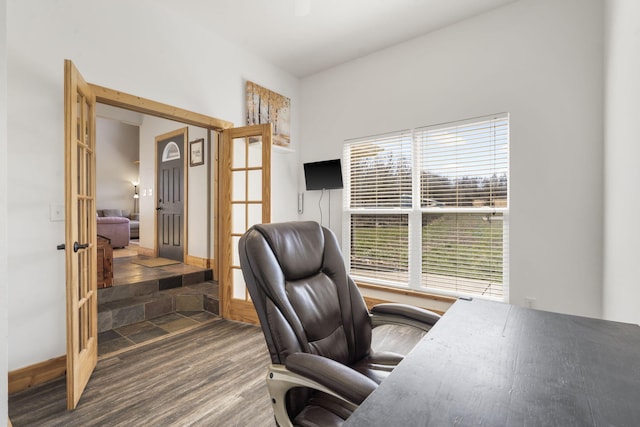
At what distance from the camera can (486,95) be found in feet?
9.52

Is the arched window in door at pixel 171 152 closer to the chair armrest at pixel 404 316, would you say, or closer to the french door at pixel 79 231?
the french door at pixel 79 231

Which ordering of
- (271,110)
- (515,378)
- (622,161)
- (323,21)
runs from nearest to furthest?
(515,378), (622,161), (323,21), (271,110)

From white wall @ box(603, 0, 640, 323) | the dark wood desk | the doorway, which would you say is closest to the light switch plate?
the doorway

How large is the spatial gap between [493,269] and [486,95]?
167 cm

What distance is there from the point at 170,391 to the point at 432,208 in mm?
2824

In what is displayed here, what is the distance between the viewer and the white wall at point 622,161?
147 centimetres

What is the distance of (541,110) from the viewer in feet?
8.63

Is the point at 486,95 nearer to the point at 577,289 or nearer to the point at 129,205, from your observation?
the point at 577,289

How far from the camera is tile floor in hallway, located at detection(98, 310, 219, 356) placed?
2.69 metres

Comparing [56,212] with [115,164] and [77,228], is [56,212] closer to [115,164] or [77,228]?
[77,228]

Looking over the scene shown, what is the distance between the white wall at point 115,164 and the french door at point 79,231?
23.8ft

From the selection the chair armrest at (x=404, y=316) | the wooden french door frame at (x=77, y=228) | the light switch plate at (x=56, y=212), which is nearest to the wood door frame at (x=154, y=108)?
the wooden french door frame at (x=77, y=228)

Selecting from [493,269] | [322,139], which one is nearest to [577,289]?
[493,269]

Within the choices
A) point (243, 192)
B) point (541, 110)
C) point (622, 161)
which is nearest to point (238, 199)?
point (243, 192)
